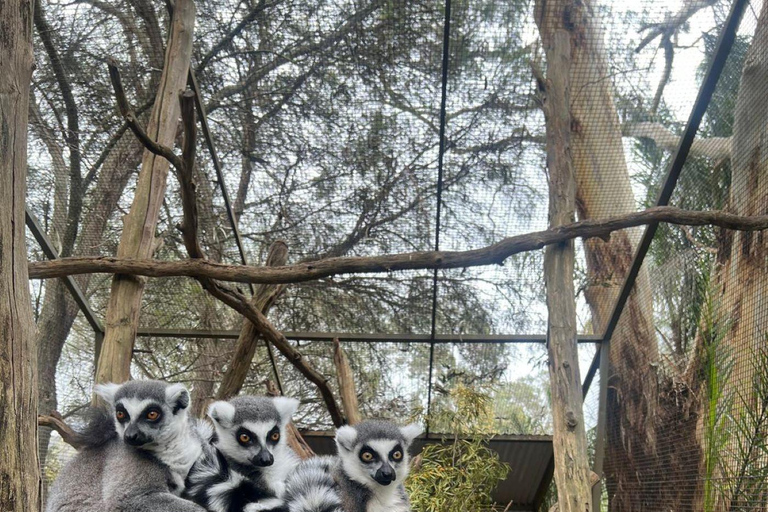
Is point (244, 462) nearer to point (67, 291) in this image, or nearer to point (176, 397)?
point (176, 397)

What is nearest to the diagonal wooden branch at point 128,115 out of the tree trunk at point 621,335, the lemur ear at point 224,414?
the lemur ear at point 224,414

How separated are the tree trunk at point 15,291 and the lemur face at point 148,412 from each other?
88 cm

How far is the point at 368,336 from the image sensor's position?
19.7ft

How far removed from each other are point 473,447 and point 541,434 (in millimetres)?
1528

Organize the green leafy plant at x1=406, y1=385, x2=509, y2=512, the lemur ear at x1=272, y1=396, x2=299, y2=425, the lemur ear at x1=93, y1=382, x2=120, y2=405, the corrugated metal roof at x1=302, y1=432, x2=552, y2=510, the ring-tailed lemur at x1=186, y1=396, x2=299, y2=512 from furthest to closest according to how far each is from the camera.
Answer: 1. the corrugated metal roof at x1=302, y1=432, x2=552, y2=510
2. the green leafy plant at x1=406, y1=385, x2=509, y2=512
3. the lemur ear at x1=272, y1=396, x2=299, y2=425
4. the lemur ear at x1=93, y1=382, x2=120, y2=405
5. the ring-tailed lemur at x1=186, y1=396, x2=299, y2=512

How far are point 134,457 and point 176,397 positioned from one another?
324mm

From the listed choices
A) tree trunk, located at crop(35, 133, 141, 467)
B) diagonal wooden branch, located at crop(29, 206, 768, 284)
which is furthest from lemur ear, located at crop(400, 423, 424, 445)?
tree trunk, located at crop(35, 133, 141, 467)

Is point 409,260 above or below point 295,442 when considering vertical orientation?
above

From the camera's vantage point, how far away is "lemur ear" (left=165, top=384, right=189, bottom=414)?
3309 millimetres

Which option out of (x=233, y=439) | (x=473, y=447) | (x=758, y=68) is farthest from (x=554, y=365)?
(x=758, y=68)

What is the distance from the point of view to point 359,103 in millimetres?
5270

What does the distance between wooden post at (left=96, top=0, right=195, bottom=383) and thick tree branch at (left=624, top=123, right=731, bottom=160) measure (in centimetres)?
338

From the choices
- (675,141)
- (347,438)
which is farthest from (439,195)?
(347,438)

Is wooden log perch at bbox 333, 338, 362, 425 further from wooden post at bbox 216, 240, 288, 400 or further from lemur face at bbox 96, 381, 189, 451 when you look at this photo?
lemur face at bbox 96, 381, 189, 451
